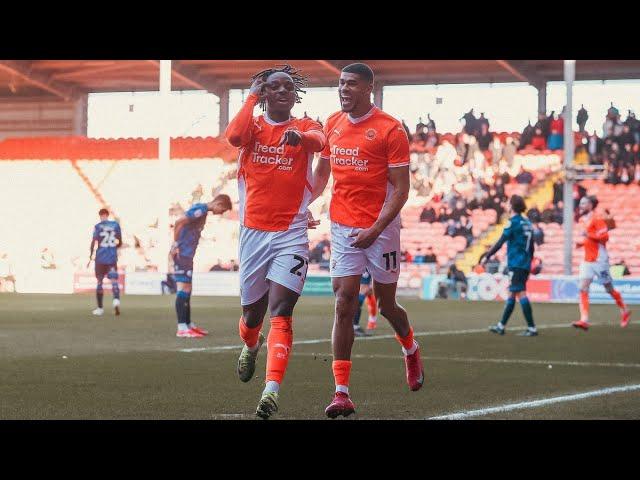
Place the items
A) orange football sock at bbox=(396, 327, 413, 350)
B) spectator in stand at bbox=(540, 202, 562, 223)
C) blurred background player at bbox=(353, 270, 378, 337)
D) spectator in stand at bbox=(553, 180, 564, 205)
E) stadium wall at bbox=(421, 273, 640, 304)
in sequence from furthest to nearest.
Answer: spectator in stand at bbox=(540, 202, 562, 223), spectator in stand at bbox=(553, 180, 564, 205), stadium wall at bbox=(421, 273, 640, 304), blurred background player at bbox=(353, 270, 378, 337), orange football sock at bbox=(396, 327, 413, 350)

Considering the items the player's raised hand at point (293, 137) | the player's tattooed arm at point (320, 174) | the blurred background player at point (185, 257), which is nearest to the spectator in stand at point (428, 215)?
the blurred background player at point (185, 257)

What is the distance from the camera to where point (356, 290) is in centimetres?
877

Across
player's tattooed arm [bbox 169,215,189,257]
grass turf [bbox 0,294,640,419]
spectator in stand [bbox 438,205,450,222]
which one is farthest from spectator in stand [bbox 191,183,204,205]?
player's tattooed arm [bbox 169,215,189,257]

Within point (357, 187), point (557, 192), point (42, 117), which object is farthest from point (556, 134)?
point (357, 187)

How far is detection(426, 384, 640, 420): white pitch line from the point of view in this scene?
838cm

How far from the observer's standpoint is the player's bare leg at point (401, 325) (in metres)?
9.26

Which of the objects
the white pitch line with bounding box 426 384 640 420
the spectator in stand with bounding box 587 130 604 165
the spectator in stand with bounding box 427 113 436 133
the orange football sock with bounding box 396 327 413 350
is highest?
the spectator in stand with bounding box 427 113 436 133

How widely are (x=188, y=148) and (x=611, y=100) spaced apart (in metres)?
16.0

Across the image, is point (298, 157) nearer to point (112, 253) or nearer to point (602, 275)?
point (602, 275)

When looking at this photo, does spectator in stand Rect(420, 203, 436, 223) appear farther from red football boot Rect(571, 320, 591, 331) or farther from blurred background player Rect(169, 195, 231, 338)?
blurred background player Rect(169, 195, 231, 338)

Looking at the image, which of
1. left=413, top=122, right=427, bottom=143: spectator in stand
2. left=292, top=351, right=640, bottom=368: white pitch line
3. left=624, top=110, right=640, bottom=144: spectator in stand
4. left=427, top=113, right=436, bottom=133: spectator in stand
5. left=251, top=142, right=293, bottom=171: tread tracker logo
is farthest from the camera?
left=427, top=113, right=436, bottom=133: spectator in stand

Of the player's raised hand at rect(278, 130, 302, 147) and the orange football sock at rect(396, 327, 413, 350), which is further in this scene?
the orange football sock at rect(396, 327, 413, 350)

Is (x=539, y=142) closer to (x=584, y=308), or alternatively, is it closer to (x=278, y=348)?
(x=584, y=308)
